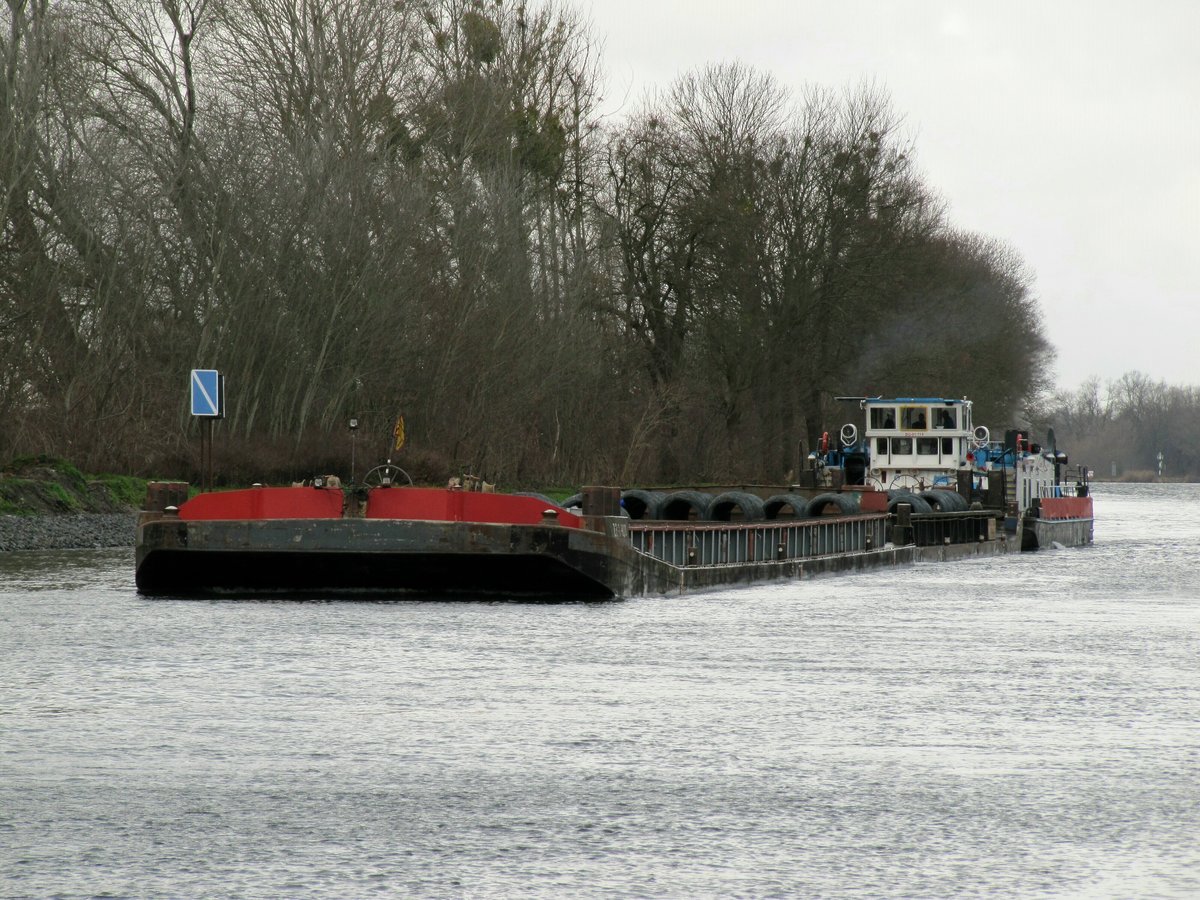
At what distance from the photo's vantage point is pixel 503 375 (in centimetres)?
4691

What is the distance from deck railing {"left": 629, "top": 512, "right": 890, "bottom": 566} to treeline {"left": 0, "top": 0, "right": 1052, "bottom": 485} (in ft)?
40.1

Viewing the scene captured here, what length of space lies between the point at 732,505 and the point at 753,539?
5.17m

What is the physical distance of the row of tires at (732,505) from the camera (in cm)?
3159

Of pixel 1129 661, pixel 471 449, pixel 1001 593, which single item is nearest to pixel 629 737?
pixel 1129 661

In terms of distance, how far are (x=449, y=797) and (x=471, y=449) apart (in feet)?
124

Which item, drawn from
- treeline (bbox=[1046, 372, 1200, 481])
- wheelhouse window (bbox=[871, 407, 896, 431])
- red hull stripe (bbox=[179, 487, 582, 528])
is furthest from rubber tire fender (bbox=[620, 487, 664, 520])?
treeline (bbox=[1046, 372, 1200, 481])

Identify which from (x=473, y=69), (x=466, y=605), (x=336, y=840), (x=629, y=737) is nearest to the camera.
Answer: (x=336, y=840)

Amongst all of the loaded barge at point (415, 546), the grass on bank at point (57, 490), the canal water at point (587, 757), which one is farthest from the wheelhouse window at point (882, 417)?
the canal water at point (587, 757)

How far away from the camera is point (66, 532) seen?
3038 centimetres

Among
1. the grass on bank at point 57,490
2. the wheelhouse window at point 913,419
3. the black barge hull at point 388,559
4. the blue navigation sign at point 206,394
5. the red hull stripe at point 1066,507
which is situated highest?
the wheelhouse window at point 913,419

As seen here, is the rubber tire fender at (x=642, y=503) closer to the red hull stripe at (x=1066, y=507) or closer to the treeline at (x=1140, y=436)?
the red hull stripe at (x=1066, y=507)

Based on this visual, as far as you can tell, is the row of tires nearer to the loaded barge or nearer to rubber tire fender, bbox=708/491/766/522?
rubber tire fender, bbox=708/491/766/522

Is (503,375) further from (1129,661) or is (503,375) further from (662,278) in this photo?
(1129,661)

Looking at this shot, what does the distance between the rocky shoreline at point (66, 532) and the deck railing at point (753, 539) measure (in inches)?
356
